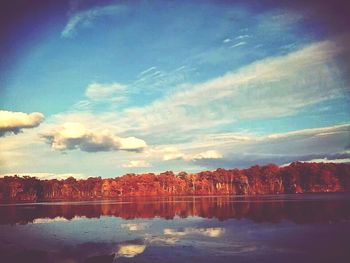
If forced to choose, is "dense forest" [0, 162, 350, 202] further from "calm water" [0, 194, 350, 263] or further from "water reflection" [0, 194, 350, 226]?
"calm water" [0, 194, 350, 263]

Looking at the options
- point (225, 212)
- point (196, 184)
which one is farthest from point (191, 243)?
point (196, 184)

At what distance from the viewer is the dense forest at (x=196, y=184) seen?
5684 inches

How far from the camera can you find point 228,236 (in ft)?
89.4

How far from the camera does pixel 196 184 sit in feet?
598

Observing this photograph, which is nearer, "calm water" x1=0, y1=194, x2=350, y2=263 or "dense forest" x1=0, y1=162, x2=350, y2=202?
"calm water" x1=0, y1=194, x2=350, y2=263

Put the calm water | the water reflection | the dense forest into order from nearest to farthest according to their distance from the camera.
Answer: the calm water → the water reflection → the dense forest

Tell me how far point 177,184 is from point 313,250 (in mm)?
165992

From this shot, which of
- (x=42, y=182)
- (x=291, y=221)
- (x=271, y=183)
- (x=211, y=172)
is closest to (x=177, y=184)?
(x=211, y=172)

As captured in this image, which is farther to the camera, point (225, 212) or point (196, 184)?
point (196, 184)

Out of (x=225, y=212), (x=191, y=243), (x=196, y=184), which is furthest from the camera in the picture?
(x=196, y=184)

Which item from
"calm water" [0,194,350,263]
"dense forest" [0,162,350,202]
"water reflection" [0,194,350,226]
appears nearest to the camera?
"calm water" [0,194,350,263]

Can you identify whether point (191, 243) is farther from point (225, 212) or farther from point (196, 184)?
point (196, 184)

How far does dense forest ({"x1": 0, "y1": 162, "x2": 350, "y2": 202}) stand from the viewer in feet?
474

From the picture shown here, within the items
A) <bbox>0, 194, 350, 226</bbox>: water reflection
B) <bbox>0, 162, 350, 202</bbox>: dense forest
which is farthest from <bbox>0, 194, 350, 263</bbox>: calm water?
<bbox>0, 162, 350, 202</bbox>: dense forest
